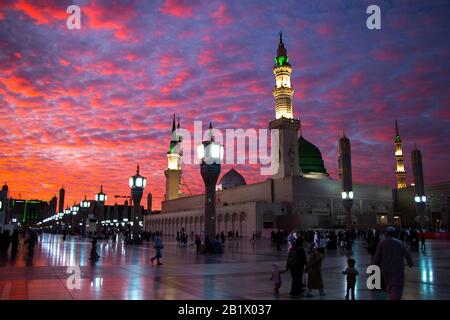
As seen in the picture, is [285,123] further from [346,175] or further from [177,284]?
[177,284]

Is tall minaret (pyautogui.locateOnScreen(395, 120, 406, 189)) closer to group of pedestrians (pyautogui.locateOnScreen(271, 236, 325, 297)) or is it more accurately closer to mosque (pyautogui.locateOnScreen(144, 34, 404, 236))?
mosque (pyautogui.locateOnScreen(144, 34, 404, 236))

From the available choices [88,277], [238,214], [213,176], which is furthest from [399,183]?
[88,277]

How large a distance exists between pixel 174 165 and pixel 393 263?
99807 millimetres

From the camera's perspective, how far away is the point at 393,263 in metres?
7.67

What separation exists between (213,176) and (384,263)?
72.5 ft

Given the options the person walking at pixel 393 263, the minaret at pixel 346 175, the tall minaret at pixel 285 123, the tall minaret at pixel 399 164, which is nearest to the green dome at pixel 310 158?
the tall minaret at pixel 285 123

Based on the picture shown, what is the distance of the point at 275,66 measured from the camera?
73.6 metres

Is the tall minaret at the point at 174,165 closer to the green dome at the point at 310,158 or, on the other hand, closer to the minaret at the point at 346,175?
the green dome at the point at 310,158

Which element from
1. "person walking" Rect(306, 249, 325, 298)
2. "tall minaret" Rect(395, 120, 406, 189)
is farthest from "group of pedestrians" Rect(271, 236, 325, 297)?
"tall minaret" Rect(395, 120, 406, 189)

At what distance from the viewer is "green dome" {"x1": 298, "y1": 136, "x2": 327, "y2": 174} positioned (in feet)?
275

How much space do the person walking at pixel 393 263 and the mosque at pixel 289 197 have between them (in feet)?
173
